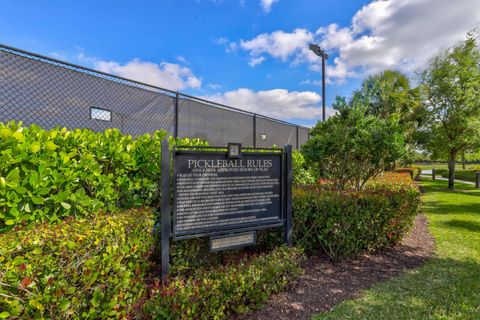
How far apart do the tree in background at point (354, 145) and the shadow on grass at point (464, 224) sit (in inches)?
102

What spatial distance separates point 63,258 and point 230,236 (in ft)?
5.53

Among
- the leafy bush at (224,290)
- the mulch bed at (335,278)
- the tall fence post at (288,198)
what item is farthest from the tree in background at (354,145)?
the leafy bush at (224,290)

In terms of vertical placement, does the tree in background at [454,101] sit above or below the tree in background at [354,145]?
above

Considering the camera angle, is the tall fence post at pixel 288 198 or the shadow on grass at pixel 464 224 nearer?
the tall fence post at pixel 288 198

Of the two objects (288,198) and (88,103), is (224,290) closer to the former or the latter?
(288,198)

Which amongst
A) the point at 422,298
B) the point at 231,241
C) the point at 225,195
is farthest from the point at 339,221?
the point at 225,195

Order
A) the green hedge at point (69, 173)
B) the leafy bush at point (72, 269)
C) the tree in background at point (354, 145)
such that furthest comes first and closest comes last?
the tree in background at point (354, 145)
the green hedge at point (69, 173)
the leafy bush at point (72, 269)

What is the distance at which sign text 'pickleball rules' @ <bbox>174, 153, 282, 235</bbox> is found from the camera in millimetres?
2783

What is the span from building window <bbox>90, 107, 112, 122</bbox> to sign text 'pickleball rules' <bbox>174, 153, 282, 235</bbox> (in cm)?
187

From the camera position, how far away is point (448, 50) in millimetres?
14523

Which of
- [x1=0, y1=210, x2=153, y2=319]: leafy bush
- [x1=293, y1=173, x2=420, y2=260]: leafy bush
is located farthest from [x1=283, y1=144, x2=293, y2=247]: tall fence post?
[x1=0, y1=210, x2=153, y2=319]: leafy bush

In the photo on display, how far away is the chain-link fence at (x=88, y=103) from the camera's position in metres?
3.05

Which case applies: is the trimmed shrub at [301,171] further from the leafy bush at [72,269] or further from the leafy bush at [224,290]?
the leafy bush at [72,269]

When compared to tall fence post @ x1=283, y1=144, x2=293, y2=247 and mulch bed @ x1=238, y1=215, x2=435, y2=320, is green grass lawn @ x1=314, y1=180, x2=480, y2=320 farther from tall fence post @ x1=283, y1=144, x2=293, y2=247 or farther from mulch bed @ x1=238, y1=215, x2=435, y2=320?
tall fence post @ x1=283, y1=144, x2=293, y2=247
